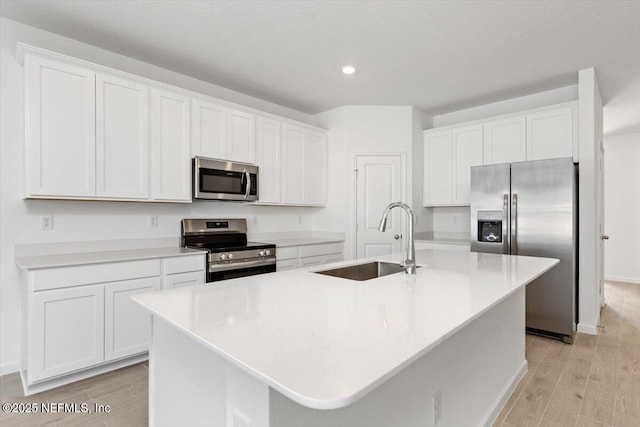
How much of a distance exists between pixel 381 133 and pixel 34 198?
3.67 meters

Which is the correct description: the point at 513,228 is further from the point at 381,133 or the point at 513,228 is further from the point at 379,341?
the point at 379,341

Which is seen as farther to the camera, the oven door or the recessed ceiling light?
the recessed ceiling light

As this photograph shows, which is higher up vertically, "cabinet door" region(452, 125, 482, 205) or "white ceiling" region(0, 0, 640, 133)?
"white ceiling" region(0, 0, 640, 133)

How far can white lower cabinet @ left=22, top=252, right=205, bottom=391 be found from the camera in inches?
86.7

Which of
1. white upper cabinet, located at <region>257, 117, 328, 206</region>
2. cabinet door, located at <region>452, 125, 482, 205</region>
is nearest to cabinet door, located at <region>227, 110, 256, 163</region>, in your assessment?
white upper cabinet, located at <region>257, 117, 328, 206</region>

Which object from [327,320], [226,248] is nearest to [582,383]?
[327,320]

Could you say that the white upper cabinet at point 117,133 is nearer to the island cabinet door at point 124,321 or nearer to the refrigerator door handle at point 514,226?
the island cabinet door at point 124,321

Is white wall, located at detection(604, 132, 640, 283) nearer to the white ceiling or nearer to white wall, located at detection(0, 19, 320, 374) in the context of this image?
the white ceiling

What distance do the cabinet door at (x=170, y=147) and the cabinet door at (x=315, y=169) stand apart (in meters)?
1.61

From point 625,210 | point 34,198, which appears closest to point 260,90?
point 34,198

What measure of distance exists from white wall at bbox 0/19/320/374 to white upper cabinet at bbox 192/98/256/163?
1.94ft

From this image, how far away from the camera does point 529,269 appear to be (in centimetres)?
202

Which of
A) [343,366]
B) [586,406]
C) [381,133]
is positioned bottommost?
[586,406]

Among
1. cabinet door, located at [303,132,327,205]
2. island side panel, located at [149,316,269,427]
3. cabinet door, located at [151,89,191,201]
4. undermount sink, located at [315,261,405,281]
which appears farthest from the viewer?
cabinet door, located at [303,132,327,205]
